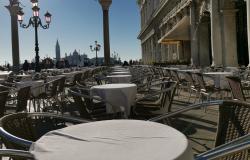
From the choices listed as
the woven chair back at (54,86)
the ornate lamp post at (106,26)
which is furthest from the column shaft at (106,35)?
the woven chair back at (54,86)

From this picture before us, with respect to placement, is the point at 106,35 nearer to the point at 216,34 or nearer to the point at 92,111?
the point at 216,34

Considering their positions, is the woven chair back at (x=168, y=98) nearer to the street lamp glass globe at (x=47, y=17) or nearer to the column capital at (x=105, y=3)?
the street lamp glass globe at (x=47, y=17)

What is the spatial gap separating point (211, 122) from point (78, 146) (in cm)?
525

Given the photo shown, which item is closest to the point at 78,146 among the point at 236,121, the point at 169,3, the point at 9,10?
the point at 236,121

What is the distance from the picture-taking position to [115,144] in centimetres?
249

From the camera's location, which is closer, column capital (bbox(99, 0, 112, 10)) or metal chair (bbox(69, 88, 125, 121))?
metal chair (bbox(69, 88, 125, 121))

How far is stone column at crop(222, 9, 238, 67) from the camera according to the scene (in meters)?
20.1

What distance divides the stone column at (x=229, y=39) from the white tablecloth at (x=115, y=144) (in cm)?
1788

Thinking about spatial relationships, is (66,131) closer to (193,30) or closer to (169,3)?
(193,30)

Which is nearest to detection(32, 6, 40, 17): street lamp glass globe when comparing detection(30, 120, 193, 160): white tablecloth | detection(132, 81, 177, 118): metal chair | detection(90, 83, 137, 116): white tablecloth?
detection(90, 83, 137, 116): white tablecloth

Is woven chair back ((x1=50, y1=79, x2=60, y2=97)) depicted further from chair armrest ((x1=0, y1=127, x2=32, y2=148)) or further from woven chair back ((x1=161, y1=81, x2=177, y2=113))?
chair armrest ((x1=0, y1=127, x2=32, y2=148))

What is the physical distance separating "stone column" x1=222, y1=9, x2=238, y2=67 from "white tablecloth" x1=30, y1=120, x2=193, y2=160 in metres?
17.9

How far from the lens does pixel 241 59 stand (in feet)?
76.0

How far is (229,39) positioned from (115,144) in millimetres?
18886
